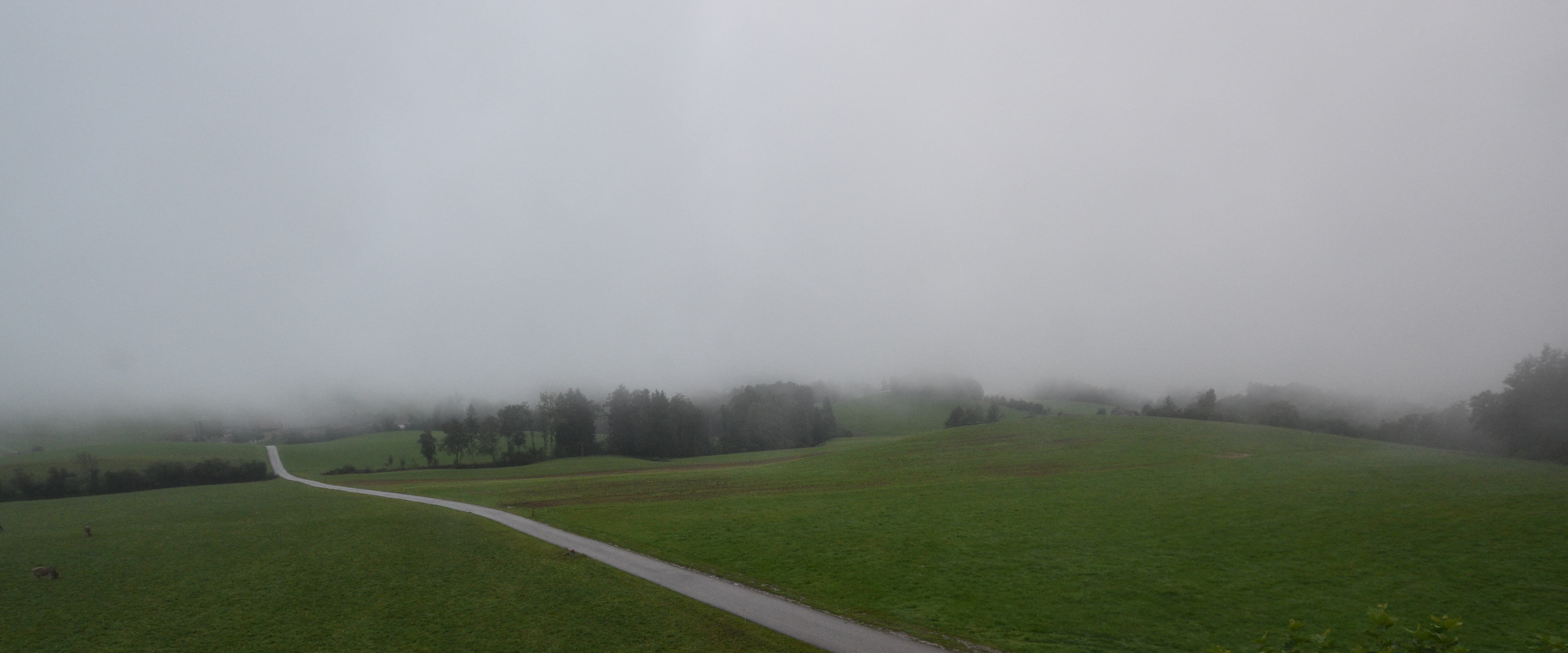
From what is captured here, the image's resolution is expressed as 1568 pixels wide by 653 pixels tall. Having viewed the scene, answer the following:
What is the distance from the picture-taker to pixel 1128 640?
17641mm

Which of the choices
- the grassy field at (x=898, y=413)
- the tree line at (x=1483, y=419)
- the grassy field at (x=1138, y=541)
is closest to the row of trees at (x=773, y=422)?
the grassy field at (x=898, y=413)

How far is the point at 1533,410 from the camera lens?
1757 inches

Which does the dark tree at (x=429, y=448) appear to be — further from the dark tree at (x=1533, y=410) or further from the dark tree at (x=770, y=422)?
the dark tree at (x=1533, y=410)

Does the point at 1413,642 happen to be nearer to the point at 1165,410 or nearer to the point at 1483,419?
the point at 1483,419

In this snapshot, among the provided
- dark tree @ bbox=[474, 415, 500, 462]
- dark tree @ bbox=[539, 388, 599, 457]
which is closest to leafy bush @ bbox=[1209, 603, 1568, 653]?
dark tree @ bbox=[474, 415, 500, 462]

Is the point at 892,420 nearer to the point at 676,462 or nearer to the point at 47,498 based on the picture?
the point at 676,462

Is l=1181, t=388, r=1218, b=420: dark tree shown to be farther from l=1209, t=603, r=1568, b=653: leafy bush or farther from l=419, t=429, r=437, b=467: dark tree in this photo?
l=419, t=429, r=437, b=467: dark tree

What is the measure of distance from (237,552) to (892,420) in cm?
12792

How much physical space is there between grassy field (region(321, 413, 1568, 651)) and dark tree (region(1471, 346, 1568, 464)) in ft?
15.3

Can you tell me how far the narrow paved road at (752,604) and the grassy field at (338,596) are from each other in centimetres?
65

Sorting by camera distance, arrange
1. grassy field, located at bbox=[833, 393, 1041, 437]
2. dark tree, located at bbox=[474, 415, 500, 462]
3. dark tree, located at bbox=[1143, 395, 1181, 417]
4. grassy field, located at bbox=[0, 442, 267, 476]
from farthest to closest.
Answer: grassy field, located at bbox=[833, 393, 1041, 437]
dark tree, located at bbox=[474, 415, 500, 462]
dark tree, located at bbox=[1143, 395, 1181, 417]
grassy field, located at bbox=[0, 442, 267, 476]

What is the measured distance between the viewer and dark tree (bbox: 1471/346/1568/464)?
42219 mm

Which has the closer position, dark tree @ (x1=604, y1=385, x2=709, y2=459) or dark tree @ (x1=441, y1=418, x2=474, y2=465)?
dark tree @ (x1=441, y1=418, x2=474, y2=465)

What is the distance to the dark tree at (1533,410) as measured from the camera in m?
42.2
